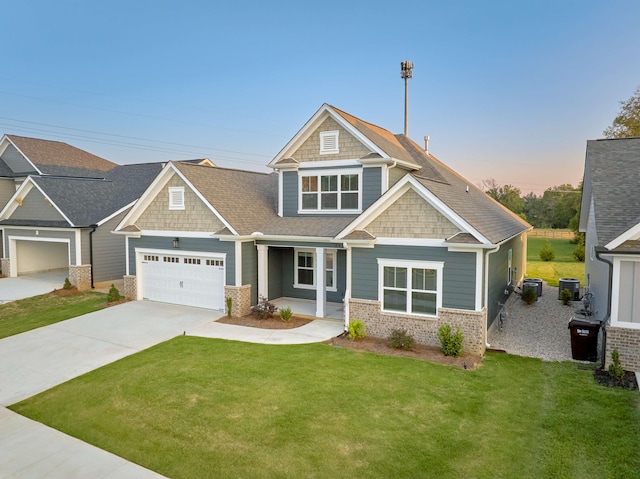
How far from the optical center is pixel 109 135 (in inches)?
1826

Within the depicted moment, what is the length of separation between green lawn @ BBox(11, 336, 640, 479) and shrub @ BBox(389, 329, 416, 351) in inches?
29.1

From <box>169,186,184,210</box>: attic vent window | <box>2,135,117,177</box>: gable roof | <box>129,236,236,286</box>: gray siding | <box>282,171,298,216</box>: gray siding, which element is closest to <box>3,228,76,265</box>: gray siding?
<box>129,236,236,286</box>: gray siding

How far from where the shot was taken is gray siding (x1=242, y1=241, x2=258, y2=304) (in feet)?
51.1

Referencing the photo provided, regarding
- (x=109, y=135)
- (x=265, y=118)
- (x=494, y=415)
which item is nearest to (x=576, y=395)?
(x=494, y=415)

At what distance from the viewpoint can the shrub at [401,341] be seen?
37.7 ft

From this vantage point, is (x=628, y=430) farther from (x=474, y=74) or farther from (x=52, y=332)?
(x=474, y=74)

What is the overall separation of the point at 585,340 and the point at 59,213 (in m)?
22.9

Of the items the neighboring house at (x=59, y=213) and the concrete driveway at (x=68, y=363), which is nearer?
the concrete driveway at (x=68, y=363)

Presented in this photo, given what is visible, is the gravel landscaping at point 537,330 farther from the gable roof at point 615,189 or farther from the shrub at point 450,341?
the gable roof at point 615,189

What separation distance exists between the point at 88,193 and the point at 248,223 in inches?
509

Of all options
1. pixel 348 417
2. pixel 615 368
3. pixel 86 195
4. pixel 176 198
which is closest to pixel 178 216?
pixel 176 198

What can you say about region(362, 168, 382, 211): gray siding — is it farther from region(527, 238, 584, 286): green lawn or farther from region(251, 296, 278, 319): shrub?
region(527, 238, 584, 286): green lawn

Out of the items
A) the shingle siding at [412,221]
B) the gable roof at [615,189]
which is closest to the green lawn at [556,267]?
the gable roof at [615,189]

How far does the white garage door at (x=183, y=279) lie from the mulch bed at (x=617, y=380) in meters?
12.0
